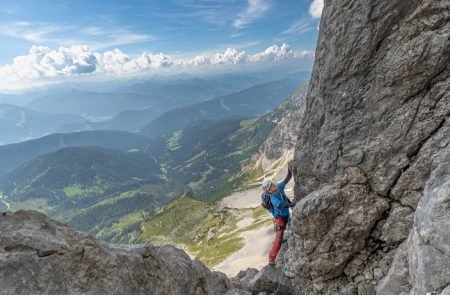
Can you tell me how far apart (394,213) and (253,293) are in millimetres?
11180

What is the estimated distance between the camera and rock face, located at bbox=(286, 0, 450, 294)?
15188mm

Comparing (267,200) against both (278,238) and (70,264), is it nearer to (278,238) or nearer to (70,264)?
(278,238)

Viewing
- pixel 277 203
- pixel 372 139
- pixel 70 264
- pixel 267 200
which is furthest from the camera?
pixel 267 200

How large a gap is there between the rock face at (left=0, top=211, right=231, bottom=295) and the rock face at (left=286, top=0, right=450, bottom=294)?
27.2 feet

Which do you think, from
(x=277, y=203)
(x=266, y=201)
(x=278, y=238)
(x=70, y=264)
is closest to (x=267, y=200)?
(x=266, y=201)

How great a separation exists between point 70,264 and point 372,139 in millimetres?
15978

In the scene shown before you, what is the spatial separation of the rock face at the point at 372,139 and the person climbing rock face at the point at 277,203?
9.97 ft

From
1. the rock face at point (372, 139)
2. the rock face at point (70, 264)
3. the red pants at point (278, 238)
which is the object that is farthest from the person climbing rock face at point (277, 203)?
the rock face at point (70, 264)

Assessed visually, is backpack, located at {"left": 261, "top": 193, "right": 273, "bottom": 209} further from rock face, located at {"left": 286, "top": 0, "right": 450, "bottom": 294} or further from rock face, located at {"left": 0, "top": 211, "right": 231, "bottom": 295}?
rock face, located at {"left": 0, "top": 211, "right": 231, "bottom": 295}

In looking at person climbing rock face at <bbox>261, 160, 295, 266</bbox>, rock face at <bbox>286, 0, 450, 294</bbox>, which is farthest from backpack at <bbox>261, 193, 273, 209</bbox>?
rock face at <bbox>286, 0, 450, 294</bbox>

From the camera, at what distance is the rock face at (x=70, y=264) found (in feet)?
43.0

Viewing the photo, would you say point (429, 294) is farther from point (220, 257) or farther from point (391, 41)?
point (220, 257)

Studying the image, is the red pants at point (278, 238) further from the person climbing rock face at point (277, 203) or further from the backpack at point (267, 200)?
the backpack at point (267, 200)

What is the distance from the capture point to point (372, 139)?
56.5 feet
